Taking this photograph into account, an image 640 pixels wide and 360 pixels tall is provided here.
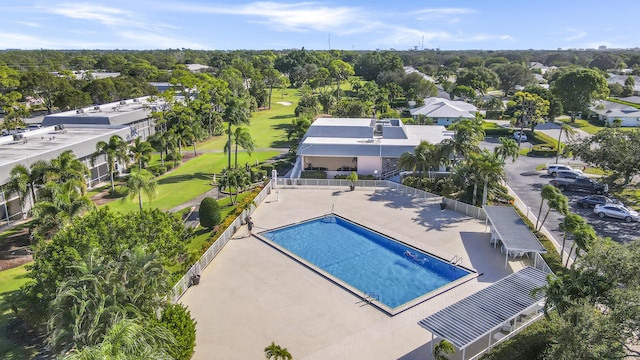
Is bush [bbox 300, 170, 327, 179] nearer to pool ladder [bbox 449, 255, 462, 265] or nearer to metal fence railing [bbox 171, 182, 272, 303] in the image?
metal fence railing [bbox 171, 182, 272, 303]

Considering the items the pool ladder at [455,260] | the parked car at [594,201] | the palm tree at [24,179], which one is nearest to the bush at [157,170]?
the palm tree at [24,179]

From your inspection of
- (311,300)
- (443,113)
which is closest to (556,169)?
(443,113)

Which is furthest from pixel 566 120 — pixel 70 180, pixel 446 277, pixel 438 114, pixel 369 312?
pixel 70 180

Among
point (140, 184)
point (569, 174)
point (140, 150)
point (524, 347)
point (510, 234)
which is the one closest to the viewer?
point (524, 347)

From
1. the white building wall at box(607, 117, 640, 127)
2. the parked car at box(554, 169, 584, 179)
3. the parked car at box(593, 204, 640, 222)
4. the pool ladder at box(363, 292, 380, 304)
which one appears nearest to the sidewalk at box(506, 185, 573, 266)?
the parked car at box(593, 204, 640, 222)

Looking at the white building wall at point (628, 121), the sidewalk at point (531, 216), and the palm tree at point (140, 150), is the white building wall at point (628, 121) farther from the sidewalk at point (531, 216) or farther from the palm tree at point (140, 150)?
the palm tree at point (140, 150)

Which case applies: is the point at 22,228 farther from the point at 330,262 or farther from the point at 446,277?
the point at 446,277

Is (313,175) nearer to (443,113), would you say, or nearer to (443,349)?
(443,349)

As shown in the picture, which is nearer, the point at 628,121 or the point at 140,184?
the point at 140,184
